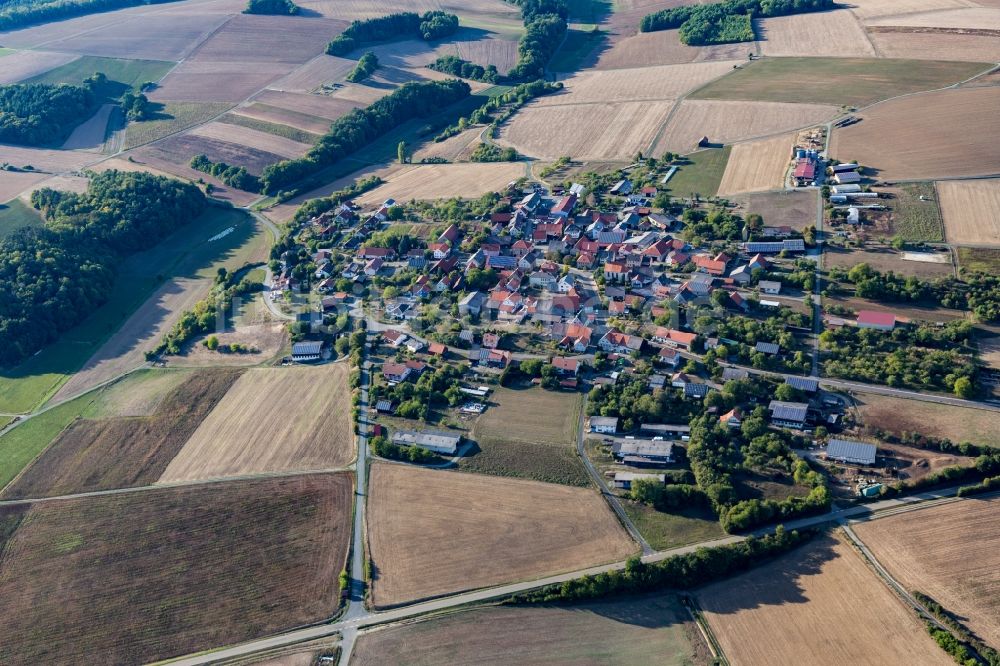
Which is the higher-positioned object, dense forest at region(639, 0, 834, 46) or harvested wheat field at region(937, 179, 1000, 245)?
dense forest at region(639, 0, 834, 46)

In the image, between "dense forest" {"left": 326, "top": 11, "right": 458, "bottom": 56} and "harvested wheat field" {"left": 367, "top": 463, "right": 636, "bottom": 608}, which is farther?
"dense forest" {"left": 326, "top": 11, "right": 458, "bottom": 56}

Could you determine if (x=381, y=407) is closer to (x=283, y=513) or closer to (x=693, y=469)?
(x=283, y=513)

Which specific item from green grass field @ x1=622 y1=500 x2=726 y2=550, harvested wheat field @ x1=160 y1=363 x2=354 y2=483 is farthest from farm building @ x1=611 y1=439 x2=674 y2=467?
Result: harvested wheat field @ x1=160 y1=363 x2=354 y2=483

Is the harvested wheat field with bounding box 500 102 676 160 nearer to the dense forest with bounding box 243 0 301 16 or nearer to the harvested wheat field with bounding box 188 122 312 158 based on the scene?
the harvested wheat field with bounding box 188 122 312 158

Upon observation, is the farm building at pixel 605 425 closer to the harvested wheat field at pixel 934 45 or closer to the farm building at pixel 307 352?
the farm building at pixel 307 352

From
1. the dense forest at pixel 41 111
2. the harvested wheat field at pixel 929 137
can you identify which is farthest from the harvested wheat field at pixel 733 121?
the dense forest at pixel 41 111

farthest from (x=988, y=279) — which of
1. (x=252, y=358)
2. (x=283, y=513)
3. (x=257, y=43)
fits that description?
(x=257, y=43)
